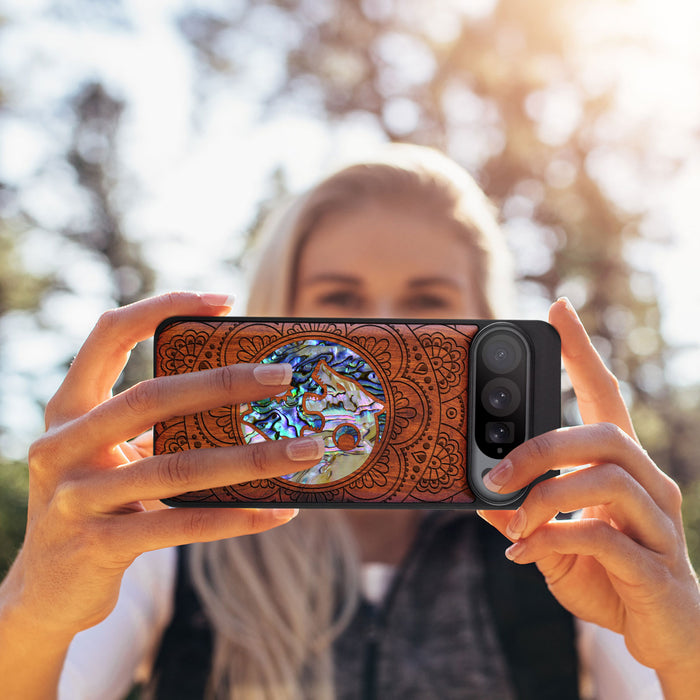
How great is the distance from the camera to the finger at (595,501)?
1.25 meters

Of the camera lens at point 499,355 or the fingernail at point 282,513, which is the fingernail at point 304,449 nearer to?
the fingernail at point 282,513

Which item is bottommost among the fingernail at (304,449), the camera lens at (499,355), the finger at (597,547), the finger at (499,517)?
the finger at (597,547)

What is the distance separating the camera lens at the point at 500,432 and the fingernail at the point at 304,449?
1.37ft

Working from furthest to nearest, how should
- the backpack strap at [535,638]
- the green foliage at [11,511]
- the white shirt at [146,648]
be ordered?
the green foliage at [11,511] → the backpack strap at [535,638] → the white shirt at [146,648]

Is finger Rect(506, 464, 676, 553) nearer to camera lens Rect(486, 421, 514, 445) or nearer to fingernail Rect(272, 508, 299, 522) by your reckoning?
camera lens Rect(486, 421, 514, 445)

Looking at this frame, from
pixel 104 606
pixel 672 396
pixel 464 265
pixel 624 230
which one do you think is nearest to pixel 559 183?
pixel 624 230

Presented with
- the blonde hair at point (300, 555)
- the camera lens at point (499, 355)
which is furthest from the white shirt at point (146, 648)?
the camera lens at point (499, 355)

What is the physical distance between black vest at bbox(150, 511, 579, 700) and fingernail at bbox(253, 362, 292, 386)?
141 centimetres

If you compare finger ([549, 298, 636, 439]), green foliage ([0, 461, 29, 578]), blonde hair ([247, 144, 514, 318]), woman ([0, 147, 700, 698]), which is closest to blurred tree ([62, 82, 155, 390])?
green foliage ([0, 461, 29, 578])

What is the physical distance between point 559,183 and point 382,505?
8.44 meters

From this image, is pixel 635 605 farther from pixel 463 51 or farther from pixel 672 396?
pixel 672 396

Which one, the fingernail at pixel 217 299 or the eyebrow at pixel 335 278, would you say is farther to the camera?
the eyebrow at pixel 335 278

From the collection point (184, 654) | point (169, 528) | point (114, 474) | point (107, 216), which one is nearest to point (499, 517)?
point (169, 528)

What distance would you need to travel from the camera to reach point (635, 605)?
1343 millimetres
